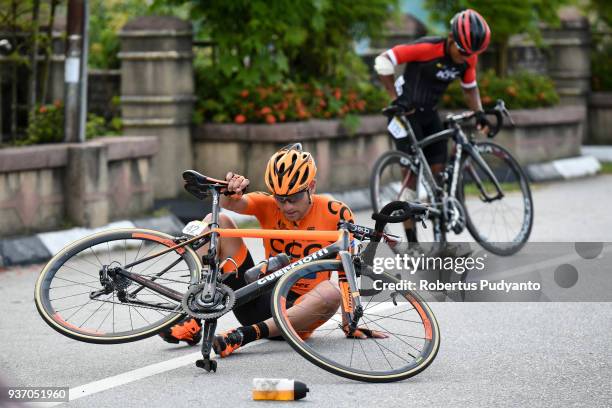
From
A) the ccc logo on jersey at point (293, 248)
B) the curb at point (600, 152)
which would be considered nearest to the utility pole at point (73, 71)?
the ccc logo on jersey at point (293, 248)

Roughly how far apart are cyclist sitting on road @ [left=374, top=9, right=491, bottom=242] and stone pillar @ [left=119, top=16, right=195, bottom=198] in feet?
13.6

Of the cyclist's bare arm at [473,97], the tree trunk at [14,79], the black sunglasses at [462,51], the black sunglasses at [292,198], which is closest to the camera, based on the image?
the black sunglasses at [292,198]

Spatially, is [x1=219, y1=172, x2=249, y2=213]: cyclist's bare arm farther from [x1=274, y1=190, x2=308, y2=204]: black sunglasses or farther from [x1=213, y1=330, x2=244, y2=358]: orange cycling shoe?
[x1=213, y1=330, x2=244, y2=358]: orange cycling shoe

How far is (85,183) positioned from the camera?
36.9ft

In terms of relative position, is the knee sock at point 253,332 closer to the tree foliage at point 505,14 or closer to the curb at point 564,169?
the curb at point 564,169

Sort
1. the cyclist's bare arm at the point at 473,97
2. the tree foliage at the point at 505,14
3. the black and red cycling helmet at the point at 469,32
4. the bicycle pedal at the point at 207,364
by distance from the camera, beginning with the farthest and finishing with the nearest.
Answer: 1. the tree foliage at the point at 505,14
2. the cyclist's bare arm at the point at 473,97
3. the black and red cycling helmet at the point at 469,32
4. the bicycle pedal at the point at 207,364

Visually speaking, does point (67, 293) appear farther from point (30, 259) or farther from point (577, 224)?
point (577, 224)

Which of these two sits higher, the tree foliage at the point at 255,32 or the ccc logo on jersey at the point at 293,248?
the tree foliage at the point at 255,32

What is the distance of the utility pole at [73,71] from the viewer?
1148 centimetres

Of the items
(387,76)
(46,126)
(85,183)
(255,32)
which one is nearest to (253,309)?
(387,76)

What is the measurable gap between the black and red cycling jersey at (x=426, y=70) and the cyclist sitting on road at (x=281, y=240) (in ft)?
10.7

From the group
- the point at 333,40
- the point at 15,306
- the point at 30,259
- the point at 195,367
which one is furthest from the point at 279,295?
the point at 333,40

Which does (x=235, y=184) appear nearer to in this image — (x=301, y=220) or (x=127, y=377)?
(x=301, y=220)

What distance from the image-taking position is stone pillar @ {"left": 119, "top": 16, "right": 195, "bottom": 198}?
1393 cm
